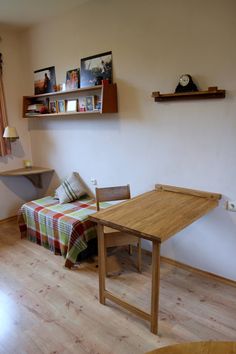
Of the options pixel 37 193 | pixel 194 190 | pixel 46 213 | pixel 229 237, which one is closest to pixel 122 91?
pixel 194 190

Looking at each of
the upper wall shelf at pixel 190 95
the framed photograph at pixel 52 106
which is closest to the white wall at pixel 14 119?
the framed photograph at pixel 52 106

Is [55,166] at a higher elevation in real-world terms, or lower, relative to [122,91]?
lower

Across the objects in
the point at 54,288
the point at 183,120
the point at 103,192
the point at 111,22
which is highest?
the point at 111,22

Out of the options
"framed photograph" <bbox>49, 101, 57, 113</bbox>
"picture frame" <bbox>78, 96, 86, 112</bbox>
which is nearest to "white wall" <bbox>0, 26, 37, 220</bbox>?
"framed photograph" <bbox>49, 101, 57, 113</bbox>

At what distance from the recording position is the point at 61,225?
2811mm

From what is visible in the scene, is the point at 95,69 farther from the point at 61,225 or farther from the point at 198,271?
the point at 198,271

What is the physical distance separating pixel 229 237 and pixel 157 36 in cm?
197

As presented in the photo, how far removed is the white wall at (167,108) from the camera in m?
2.16

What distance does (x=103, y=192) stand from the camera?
2.66m

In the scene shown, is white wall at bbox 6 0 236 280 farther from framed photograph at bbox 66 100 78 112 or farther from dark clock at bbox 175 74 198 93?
framed photograph at bbox 66 100 78 112

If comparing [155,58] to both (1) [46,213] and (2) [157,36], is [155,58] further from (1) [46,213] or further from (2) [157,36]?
(1) [46,213]

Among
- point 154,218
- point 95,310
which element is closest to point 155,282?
point 154,218

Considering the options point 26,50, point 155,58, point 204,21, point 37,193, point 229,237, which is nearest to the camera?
point 204,21

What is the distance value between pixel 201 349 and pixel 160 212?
3.96ft
